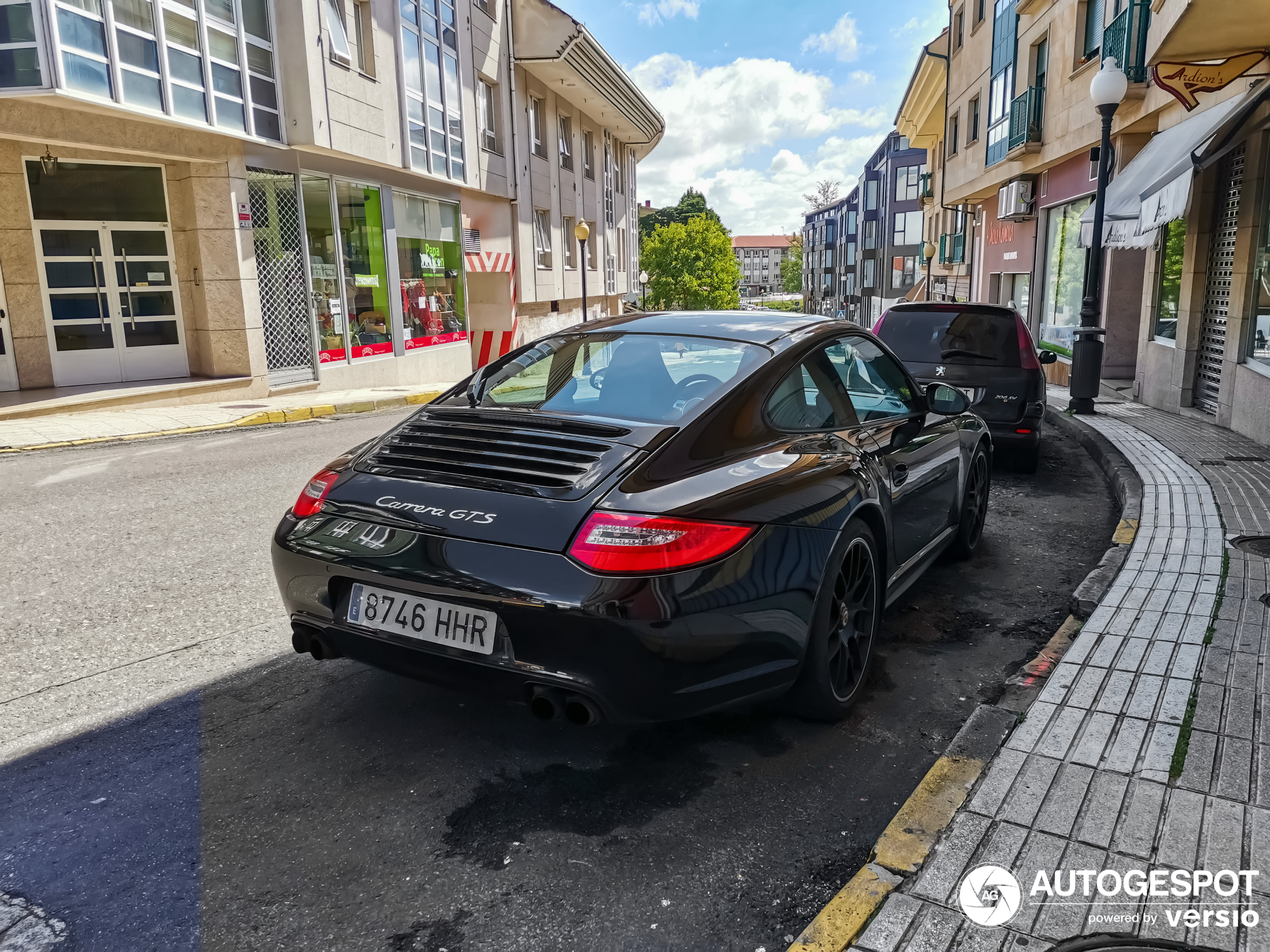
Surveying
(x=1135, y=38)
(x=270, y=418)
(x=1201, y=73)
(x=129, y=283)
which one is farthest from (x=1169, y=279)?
(x=129, y=283)

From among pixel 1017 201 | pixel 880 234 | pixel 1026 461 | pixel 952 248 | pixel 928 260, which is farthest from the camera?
pixel 880 234

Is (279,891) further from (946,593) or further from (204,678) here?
(946,593)

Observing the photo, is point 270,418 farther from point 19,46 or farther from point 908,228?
point 908,228

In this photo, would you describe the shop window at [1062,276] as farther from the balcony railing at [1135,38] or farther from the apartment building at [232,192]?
the apartment building at [232,192]

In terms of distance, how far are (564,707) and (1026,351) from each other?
677 centimetres

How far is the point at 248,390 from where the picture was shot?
14.9 meters

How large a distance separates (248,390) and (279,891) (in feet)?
45.1

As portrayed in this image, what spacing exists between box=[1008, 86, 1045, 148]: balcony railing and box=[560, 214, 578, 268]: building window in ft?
46.7

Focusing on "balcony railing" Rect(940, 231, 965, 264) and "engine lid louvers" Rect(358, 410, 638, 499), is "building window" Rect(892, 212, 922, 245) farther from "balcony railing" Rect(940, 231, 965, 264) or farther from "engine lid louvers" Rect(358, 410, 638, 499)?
"engine lid louvers" Rect(358, 410, 638, 499)

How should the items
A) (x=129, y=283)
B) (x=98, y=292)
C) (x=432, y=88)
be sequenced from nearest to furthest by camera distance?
(x=98, y=292) < (x=129, y=283) < (x=432, y=88)

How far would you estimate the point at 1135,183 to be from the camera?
11.6m

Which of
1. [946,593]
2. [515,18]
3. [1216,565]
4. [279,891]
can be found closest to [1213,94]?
[1216,565]

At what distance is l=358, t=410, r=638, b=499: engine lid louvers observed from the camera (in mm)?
2912

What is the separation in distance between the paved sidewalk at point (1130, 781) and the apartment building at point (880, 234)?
5198cm
